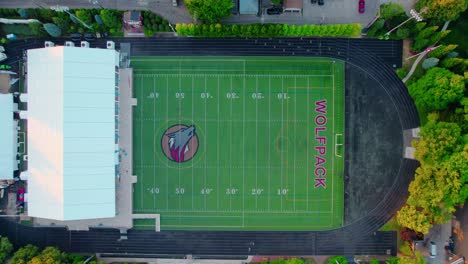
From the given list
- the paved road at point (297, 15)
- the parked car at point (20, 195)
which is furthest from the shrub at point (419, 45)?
the parked car at point (20, 195)

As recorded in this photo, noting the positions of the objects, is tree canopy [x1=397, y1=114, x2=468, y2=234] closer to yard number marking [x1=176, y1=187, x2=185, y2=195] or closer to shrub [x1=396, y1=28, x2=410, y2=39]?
shrub [x1=396, y1=28, x2=410, y2=39]

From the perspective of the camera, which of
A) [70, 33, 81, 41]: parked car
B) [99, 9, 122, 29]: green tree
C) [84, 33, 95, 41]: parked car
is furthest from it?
[84, 33, 95, 41]: parked car

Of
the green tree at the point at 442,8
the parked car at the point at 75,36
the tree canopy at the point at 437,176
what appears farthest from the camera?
the parked car at the point at 75,36

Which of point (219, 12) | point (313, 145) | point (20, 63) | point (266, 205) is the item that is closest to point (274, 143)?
point (313, 145)

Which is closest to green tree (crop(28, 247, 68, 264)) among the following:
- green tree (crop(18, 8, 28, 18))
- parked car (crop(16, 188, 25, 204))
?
parked car (crop(16, 188, 25, 204))

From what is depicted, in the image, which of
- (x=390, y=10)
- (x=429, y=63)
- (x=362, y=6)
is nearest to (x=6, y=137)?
(x=362, y=6)

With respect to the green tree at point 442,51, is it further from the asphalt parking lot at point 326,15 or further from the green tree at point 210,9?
the green tree at point 210,9
